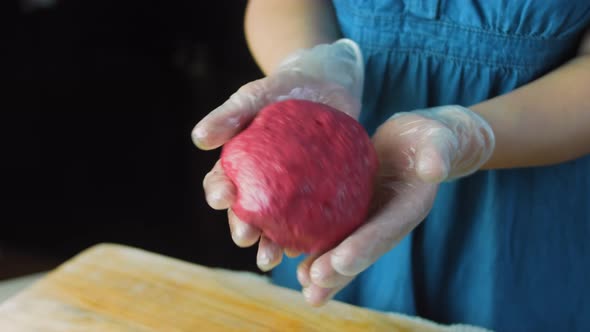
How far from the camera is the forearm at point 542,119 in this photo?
0.73 m

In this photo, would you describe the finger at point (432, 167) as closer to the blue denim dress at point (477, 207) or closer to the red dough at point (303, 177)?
the red dough at point (303, 177)

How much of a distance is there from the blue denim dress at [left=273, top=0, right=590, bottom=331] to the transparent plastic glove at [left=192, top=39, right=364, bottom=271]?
0.06 metres

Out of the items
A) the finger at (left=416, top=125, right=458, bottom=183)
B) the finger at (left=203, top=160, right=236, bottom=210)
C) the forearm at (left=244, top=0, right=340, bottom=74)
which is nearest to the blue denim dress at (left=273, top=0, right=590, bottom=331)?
the forearm at (left=244, top=0, right=340, bottom=74)

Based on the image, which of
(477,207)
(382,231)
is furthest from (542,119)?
(382,231)

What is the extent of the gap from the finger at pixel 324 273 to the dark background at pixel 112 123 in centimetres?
136

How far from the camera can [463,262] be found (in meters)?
0.87

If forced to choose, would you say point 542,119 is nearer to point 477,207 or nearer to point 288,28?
point 477,207

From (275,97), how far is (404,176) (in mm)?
188

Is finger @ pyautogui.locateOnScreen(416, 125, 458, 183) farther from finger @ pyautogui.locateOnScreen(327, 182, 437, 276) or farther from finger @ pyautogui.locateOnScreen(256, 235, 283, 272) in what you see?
finger @ pyautogui.locateOnScreen(256, 235, 283, 272)

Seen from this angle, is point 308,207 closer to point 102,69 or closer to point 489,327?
point 489,327

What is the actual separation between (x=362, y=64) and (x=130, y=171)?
1403mm

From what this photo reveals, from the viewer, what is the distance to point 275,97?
740 millimetres

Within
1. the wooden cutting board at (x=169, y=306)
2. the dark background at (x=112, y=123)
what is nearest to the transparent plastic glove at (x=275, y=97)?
the wooden cutting board at (x=169, y=306)

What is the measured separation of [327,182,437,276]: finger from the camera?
586 mm
